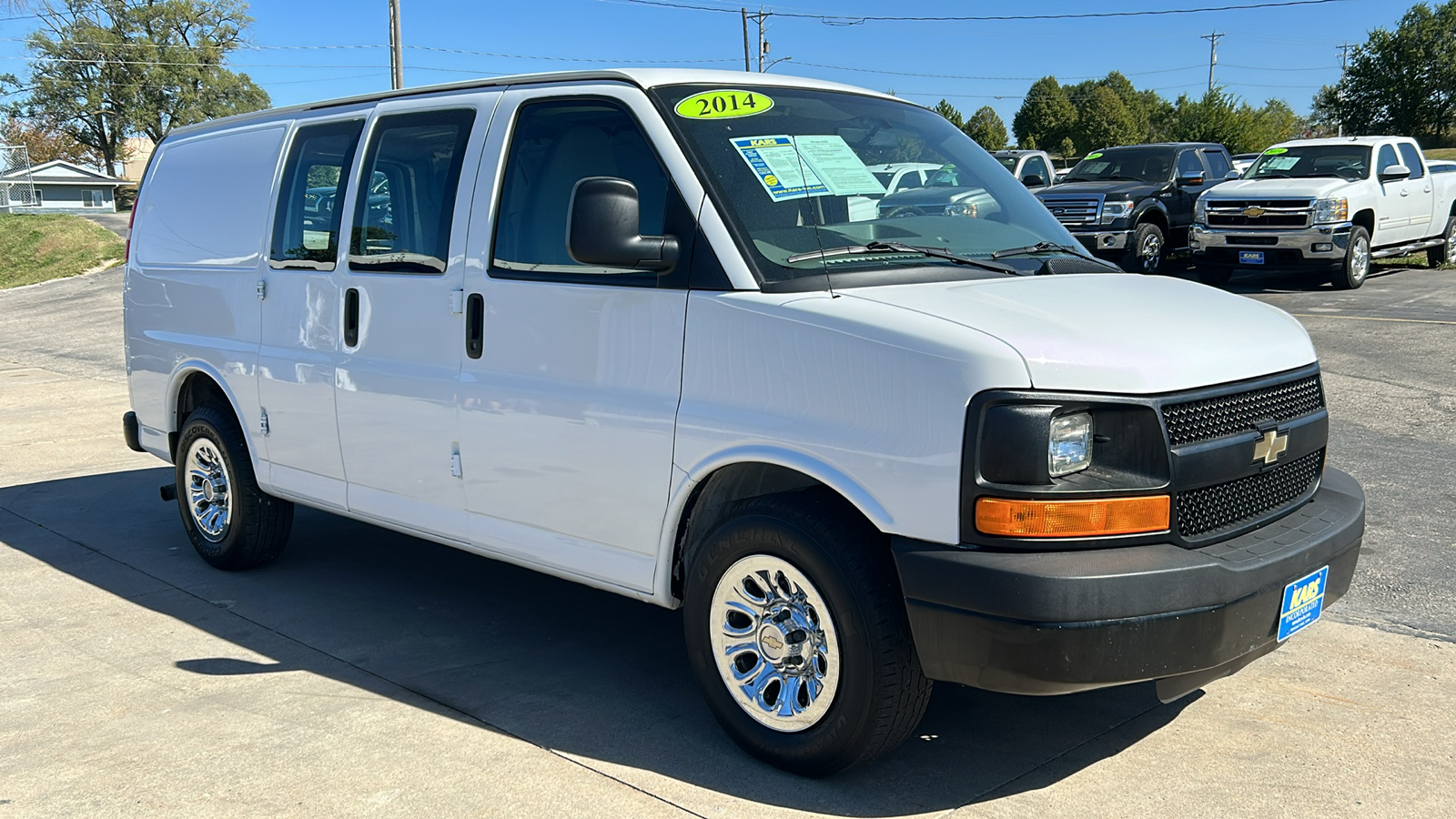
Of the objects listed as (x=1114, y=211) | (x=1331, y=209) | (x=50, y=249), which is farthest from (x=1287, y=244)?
(x=50, y=249)

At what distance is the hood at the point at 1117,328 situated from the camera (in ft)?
10.5

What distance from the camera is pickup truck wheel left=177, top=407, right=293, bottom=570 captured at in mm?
5855

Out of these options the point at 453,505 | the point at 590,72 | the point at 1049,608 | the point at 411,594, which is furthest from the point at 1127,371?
the point at 411,594

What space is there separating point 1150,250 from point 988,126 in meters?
105

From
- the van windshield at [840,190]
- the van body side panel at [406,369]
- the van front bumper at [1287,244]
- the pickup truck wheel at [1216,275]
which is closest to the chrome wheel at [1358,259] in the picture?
the van front bumper at [1287,244]

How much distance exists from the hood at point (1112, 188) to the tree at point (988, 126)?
87.1 meters

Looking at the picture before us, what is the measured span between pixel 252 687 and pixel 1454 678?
4227 millimetres

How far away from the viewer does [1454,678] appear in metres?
4.37

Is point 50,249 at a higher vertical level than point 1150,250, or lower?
lower

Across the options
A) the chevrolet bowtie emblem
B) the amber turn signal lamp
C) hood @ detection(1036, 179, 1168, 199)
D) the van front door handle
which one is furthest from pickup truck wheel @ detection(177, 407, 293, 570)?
hood @ detection(1036, 179, 1168, 199)

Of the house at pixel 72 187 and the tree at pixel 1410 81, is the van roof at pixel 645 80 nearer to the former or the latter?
the tree at pixel 1410 81

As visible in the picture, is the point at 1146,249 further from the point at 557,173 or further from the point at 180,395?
the point at 557,173

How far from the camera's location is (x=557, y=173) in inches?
170

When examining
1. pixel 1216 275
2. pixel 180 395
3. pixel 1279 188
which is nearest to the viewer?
pixel 180 395
